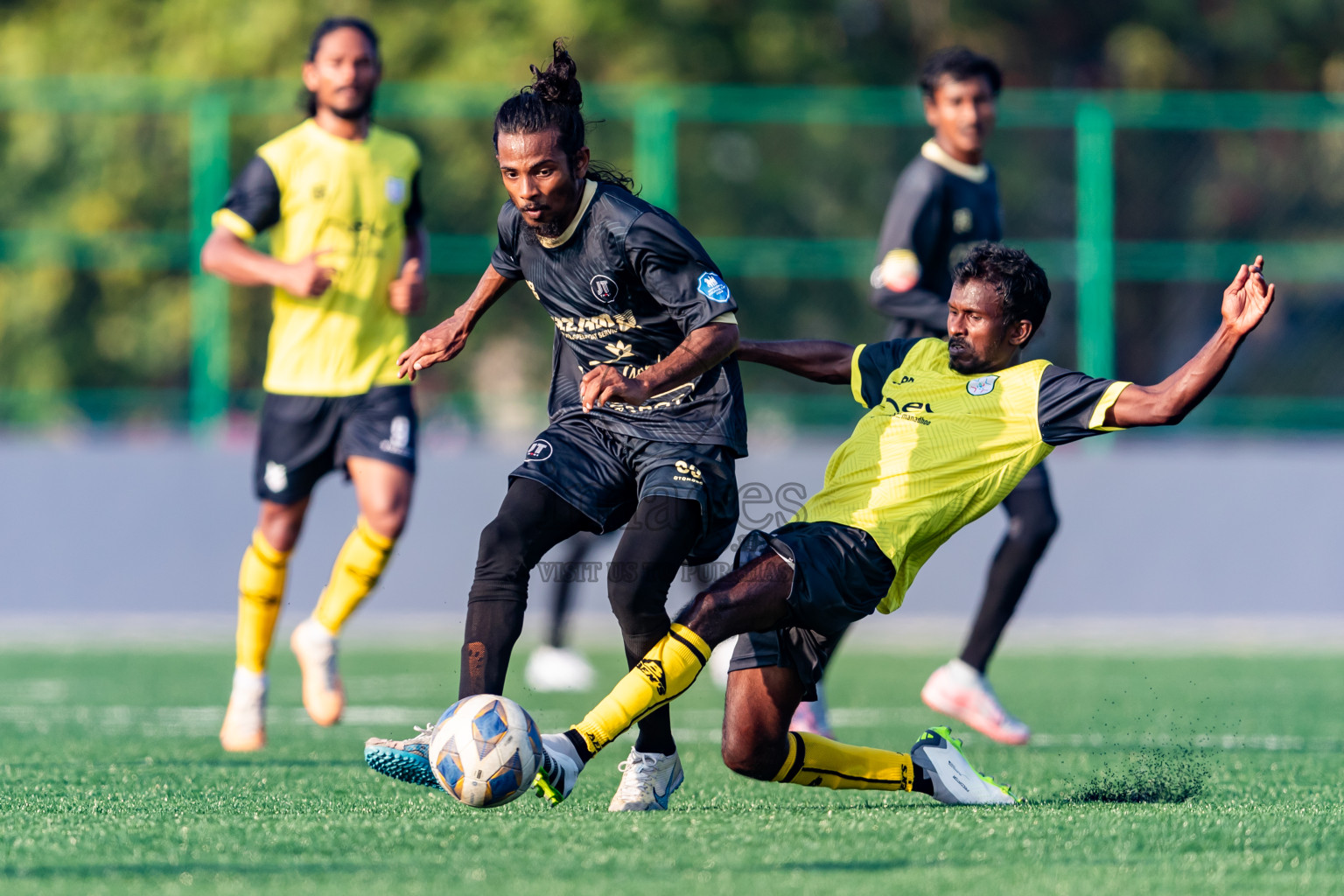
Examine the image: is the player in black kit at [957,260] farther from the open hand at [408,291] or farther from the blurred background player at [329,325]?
the blurred background player at [329,325]

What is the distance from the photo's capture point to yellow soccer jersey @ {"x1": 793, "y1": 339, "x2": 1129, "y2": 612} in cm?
437

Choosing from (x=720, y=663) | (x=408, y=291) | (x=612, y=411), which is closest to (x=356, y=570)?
(x=408, y=291)

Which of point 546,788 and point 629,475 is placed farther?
point 629,475

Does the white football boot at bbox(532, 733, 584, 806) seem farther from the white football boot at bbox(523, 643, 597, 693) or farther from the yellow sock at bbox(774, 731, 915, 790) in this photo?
the white football boot at bbox(523, 643, 597, 693)

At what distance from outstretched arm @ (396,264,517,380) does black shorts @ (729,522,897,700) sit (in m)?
0.99

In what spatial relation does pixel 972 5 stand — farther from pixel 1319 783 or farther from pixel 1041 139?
pixel 1319 783

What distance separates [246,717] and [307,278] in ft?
5.08

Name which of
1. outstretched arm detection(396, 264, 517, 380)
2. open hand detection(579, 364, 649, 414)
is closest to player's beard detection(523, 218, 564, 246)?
outstretched arm detection(396, 264, 517, 380)

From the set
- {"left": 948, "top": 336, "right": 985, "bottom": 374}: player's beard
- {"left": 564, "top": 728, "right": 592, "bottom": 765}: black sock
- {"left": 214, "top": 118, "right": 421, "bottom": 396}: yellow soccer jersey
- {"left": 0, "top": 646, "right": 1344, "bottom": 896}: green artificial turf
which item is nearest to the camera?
{"left": 0, "top": 646, "right": 1344, "bottom": 896}: green artificial turf

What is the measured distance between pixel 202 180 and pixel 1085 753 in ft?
24.1

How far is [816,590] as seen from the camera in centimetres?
424

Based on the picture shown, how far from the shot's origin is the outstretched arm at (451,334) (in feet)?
14.9

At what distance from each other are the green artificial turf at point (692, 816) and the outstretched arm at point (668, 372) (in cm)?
101

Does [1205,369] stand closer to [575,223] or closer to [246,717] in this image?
[575,223]
